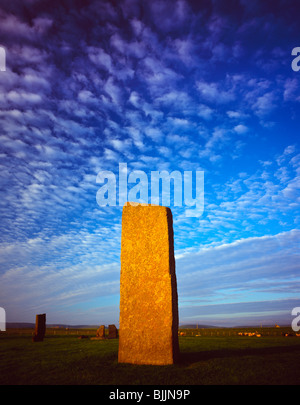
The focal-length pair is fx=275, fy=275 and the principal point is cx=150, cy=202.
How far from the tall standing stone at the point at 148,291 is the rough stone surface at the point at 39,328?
10.8 meters

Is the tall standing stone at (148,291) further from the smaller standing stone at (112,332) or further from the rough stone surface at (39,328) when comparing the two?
the smaller standing stone at (112,332)

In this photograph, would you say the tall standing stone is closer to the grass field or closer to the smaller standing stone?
the grass field

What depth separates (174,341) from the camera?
745 cm

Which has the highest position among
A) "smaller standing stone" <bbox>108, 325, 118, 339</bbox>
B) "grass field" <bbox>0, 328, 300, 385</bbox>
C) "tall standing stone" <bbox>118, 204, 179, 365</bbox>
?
"tall standing stone" <bbox>118, 204, 179, 365</bbox>

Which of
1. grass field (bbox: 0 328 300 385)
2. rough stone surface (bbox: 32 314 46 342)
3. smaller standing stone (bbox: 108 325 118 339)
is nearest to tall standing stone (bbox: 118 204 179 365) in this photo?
grass field (bbox: 0 328 300 385)

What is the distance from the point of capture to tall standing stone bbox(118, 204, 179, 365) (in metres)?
7.46

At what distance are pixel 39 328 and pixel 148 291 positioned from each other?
39.5ft

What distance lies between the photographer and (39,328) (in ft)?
54.1

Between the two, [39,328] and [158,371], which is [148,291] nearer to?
[158,371]

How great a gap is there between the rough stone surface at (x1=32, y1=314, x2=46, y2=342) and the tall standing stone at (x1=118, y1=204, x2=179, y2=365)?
10.8 metres
